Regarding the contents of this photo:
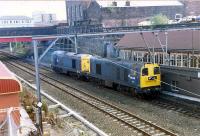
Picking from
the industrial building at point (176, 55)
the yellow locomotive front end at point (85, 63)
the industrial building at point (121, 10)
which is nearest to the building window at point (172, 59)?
the industrial building at point (176, 55)

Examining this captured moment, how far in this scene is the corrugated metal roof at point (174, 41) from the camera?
1096 inches

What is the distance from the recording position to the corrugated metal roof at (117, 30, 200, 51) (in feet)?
91.3

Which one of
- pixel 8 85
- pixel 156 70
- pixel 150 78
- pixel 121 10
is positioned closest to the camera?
pixel 8 85

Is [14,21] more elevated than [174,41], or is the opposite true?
[14,21]

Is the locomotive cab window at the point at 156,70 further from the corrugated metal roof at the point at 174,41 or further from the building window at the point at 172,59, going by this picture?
the building window at the point at 172,59

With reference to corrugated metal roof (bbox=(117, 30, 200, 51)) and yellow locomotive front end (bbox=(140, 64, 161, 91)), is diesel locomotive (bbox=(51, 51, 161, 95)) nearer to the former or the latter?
yellow locomotive front end (bbox=(140, 64, 161, 91))

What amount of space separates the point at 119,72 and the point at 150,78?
11.0 feet

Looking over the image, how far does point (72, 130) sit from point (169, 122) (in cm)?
591

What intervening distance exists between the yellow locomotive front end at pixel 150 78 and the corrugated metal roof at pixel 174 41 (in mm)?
4234

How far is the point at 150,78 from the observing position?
2458cm

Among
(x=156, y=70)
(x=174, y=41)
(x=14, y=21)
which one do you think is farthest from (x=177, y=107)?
(x=14, y=21)

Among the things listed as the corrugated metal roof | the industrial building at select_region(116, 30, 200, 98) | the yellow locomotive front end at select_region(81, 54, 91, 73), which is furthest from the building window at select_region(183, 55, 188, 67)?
the yellow locomotive front end at select_region(81, 54, 91, 73)

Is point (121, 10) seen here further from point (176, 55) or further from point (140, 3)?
point (176, 55)

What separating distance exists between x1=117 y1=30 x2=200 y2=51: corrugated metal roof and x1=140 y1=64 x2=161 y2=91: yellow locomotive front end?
423 centimetres
